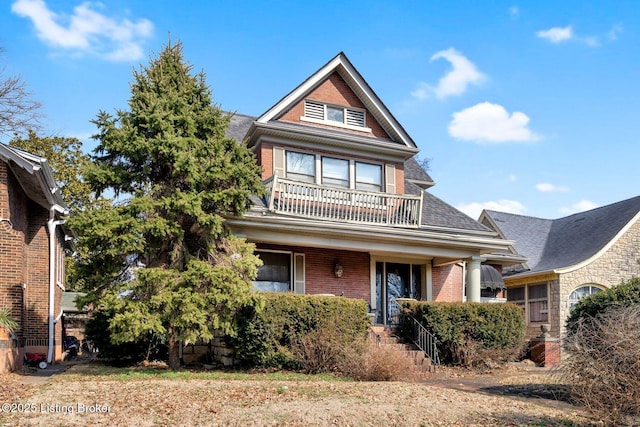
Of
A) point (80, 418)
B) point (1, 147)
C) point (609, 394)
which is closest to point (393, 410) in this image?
point (609, 394)

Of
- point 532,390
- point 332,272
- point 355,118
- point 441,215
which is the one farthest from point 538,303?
point 532,390

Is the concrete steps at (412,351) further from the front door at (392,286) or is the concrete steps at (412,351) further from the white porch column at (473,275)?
the white porch column at (473,275)

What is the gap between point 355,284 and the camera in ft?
60.1

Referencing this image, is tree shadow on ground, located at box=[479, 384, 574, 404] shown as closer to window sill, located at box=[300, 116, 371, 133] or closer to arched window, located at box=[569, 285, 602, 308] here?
window sill, located at box=[300, 116, 371, 133]

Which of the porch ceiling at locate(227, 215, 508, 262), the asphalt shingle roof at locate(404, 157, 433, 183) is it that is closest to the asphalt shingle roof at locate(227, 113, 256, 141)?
the porch ceiling at locate(227, 215, 508, 262)

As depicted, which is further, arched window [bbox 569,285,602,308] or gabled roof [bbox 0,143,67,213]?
arched window [bbox 569,285,602,308]

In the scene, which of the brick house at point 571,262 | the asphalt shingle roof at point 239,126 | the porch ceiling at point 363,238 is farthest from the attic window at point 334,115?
the brick house at point 571,262

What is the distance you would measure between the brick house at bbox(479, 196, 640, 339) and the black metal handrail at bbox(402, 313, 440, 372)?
8.59 m

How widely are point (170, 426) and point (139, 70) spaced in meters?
9.14

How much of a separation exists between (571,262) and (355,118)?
1176cm

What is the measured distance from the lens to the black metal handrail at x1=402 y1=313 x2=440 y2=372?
15.0 meters

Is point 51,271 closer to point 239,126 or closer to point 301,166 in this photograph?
point 301,166

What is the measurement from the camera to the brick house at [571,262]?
2402 cm

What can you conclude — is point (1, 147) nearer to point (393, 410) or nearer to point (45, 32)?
point (45, 32)
